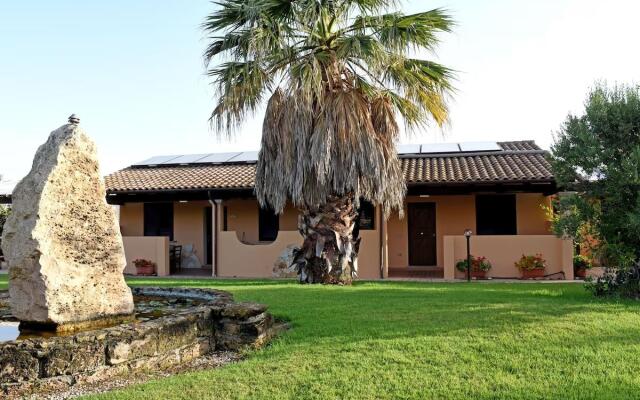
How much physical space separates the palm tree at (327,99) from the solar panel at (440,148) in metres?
6.56

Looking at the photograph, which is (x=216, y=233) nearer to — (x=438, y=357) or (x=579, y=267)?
(x=579, y=267)

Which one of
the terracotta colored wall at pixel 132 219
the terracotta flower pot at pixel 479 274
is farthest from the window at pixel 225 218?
the terracotta flower pot at pixel 479 274

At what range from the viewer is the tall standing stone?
532 centimetres

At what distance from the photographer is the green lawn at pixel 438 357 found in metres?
4.34

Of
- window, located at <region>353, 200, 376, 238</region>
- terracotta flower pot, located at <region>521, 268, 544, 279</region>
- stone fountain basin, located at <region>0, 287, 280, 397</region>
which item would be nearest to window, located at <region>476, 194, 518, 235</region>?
terracotta flower pot, located at <region>521, 268, 544, 279</region>

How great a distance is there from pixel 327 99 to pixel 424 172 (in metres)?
5.39

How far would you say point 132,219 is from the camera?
746 inches

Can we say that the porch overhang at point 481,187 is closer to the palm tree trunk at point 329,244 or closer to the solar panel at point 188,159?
the palm tree trunk at point 329,244

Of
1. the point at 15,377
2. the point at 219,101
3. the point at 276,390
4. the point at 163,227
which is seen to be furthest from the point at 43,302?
the point at 163,227

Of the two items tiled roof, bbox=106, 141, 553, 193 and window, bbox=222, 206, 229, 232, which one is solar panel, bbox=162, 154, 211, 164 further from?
window, bbox=222, 206, 229, 232

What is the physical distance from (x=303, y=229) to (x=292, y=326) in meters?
5.31

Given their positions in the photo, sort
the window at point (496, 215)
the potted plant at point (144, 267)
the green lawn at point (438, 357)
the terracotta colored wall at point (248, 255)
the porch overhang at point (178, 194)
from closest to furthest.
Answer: the green lawn at point (438, 357), the terracotta colored wall at point (248, 255), the porch overhang at point (178, 194), the window at point (496, 215), the potted plant at point (144, 267)

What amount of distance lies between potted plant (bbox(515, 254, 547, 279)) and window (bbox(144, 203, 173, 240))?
38.4 feet

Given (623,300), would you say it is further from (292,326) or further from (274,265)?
(274,265)
